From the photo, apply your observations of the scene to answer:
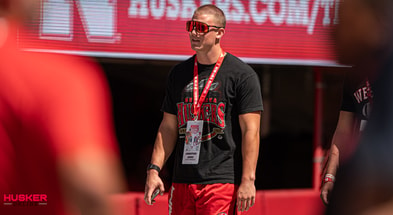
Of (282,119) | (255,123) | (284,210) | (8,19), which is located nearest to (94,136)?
(8,19)

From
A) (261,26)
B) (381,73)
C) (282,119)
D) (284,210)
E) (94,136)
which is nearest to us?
(94,136)

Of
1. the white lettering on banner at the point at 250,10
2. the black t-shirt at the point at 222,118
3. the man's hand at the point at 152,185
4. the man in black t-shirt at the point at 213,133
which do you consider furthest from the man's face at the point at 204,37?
the white lettering on banner at the point at 250,10

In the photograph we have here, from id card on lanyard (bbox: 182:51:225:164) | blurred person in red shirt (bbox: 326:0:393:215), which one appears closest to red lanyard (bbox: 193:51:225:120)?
id card on lanyard (bbox: 182:51:225:164)

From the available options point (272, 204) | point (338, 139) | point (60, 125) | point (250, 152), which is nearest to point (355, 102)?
point (338, 139)

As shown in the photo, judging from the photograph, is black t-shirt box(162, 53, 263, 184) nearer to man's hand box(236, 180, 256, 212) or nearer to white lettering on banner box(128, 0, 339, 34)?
man's hand box(236, 180, 256, 212)

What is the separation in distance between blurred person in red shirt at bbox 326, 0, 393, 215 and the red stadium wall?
4.76m

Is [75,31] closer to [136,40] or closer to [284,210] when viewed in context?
[136,40]

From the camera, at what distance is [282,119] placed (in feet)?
33.7

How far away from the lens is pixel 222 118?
3.32m

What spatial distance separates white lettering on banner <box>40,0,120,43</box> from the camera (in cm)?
639

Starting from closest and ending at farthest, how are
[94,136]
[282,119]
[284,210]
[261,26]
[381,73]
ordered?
1. [94,136]
2. [381,73]
3. [284,210]
4. [261,26]
5. [282,119]

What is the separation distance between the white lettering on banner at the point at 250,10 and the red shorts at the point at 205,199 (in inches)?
144

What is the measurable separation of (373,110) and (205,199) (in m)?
2.04

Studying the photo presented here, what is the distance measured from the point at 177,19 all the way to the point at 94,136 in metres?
5.61
